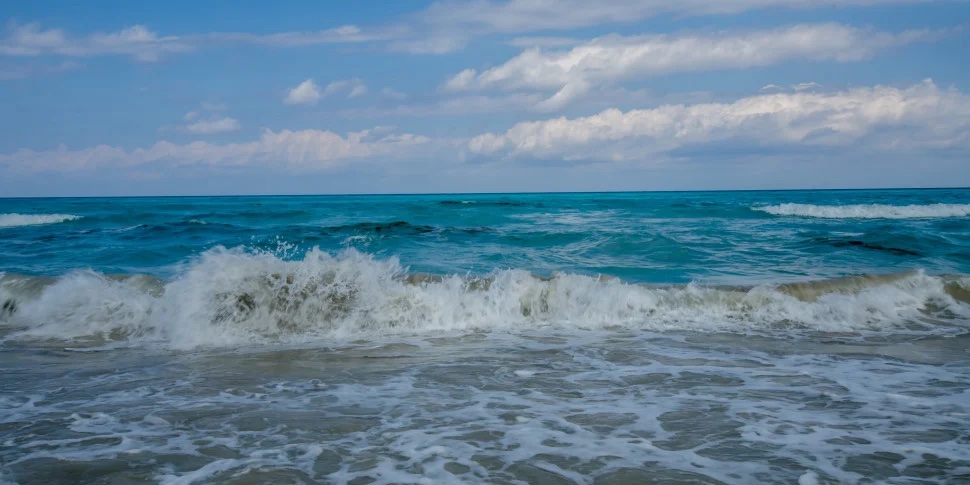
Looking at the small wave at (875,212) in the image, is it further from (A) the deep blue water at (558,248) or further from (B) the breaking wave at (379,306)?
(B) the breaking wave at (379,306)

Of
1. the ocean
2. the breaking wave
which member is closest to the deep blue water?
the ocean

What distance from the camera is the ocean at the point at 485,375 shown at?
3922 millimetres

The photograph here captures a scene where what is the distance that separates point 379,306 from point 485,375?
3351 millimetres

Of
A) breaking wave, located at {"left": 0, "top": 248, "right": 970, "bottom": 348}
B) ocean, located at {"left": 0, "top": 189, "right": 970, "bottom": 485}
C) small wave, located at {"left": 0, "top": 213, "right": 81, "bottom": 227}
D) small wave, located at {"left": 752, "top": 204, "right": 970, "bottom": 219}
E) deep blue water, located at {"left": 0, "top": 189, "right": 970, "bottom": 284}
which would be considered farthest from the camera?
small wave, located at {"left": 752, "top": 204, "right": 970, "bottom": 219}

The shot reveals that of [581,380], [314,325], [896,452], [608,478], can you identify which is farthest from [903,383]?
[314,325]

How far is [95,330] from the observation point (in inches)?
338

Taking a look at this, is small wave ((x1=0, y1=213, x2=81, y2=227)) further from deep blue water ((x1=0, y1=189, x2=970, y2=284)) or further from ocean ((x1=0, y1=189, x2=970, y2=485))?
ocean ((x1=0, y1=189, x2=970, y2=485))

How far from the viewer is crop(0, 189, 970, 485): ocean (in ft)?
12.9

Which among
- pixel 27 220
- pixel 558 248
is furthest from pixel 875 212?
pixel 27 220

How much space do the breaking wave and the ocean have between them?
0.12 ft

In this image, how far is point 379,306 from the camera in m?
9.07

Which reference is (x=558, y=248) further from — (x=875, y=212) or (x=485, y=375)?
(x=875, y=212)

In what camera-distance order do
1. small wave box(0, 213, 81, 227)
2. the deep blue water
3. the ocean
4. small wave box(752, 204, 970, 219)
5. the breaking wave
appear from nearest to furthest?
the ocean < the breaking wave < the deep blue water < small wave box(0, 213, 81, 227) < small wave box(752, 204, 970, 219)

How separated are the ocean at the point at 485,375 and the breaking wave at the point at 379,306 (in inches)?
1.5
